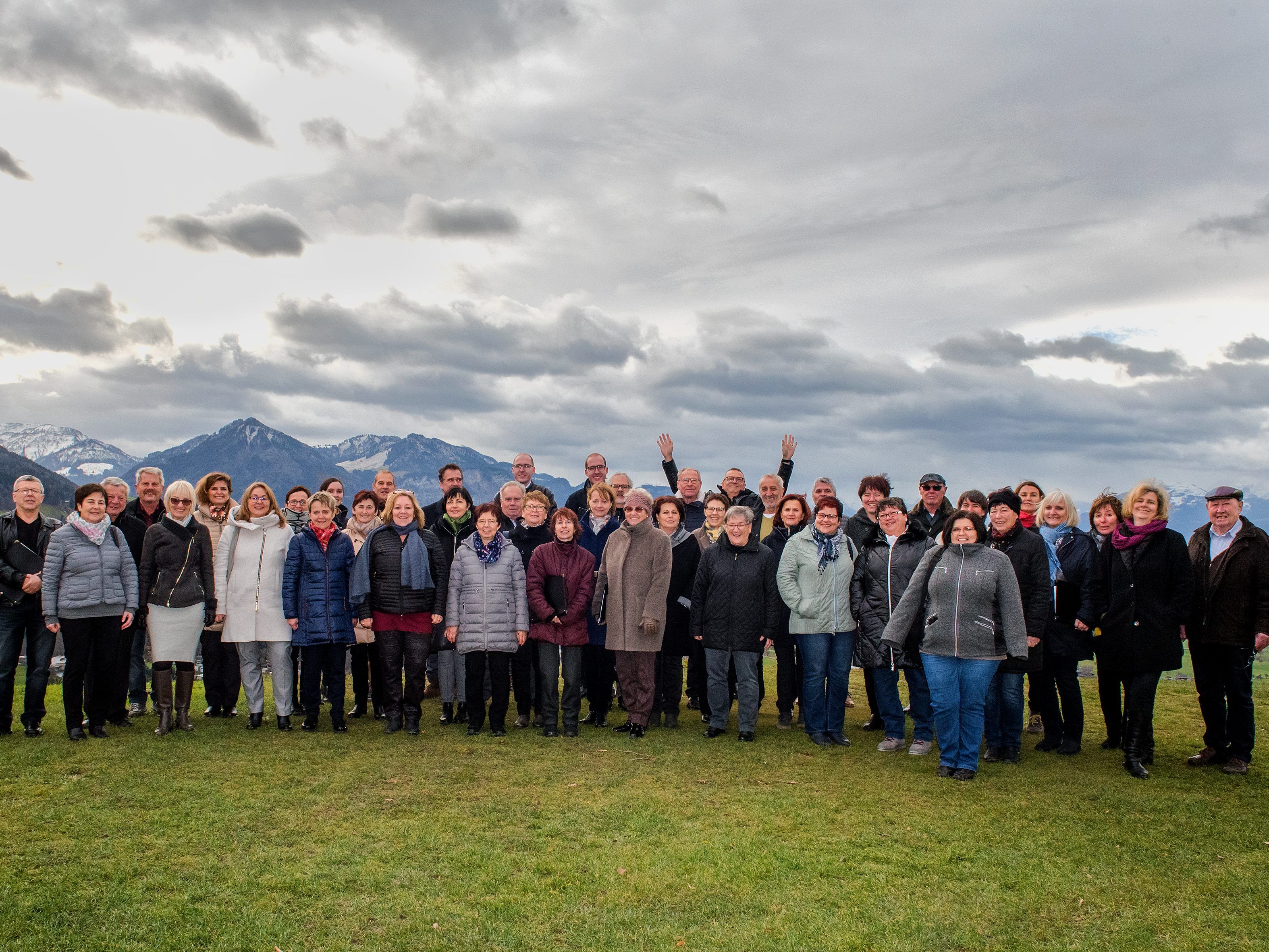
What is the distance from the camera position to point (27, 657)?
Result: 8.57 meters

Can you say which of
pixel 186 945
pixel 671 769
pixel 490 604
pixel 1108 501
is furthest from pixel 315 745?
pixel 1108 501

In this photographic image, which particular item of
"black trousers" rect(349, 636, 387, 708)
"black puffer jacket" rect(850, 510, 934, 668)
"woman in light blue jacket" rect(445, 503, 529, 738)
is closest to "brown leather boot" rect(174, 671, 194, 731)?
"black trousers" rect(349, 636, 387, 708)

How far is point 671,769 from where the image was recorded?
782 centimetres

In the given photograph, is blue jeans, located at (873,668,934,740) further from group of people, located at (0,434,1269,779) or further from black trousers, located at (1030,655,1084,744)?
black trousers, located at (1030,655,1084,744)

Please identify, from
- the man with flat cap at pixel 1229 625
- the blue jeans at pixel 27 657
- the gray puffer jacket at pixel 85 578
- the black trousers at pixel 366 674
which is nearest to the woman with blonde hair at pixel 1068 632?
the man with flat cap at pixel 1229 625

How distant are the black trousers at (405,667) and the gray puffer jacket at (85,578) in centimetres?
260

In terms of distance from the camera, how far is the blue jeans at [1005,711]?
8.20 m

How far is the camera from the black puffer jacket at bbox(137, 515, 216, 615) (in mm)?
8883

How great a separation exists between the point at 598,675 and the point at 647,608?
125 centimetres

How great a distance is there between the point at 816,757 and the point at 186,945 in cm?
566

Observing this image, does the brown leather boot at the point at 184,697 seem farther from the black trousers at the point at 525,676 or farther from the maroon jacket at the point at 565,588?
the maroon jacket at the point at 565,588

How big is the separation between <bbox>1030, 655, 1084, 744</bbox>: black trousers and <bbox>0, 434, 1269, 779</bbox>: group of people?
1.0 inches

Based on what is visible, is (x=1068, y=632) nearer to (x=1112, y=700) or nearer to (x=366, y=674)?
(x=1112, y=700)

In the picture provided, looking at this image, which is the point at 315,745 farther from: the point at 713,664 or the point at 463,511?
the point at 713,664
